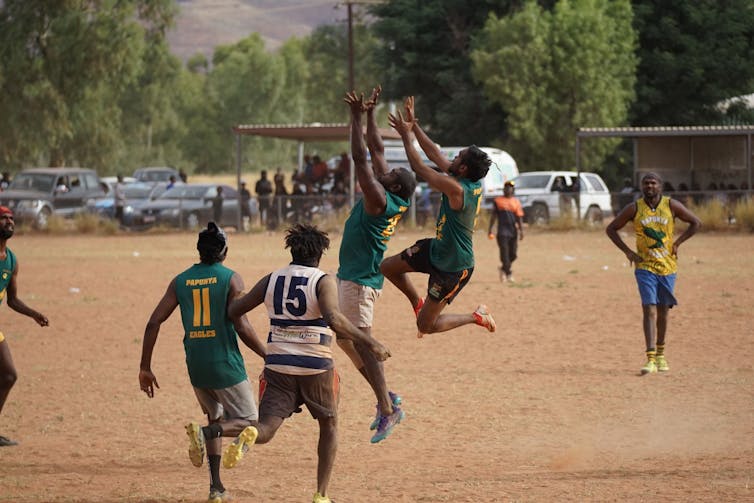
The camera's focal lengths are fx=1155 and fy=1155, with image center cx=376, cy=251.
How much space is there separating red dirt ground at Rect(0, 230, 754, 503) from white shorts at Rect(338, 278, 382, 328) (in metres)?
1.15

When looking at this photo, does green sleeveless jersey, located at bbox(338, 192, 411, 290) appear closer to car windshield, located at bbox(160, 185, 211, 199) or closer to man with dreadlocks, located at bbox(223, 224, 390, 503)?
man with dreadlocks, located at bbox(223, 224, 390, 503)

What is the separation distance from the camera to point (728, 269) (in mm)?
22281

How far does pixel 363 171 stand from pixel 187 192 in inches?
1121

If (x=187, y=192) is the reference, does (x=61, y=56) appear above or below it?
above

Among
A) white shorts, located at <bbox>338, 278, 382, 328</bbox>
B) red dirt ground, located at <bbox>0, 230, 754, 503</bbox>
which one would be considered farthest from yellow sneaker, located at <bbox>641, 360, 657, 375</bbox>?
white shorts, located at <bbox>338, 278, 382, 328</bbox>

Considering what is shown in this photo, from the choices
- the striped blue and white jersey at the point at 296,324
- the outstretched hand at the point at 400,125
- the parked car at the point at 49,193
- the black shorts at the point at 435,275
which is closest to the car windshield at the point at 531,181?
the parked car at the point at 49,193

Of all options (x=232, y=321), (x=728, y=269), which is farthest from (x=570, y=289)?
(x=232, y=321)

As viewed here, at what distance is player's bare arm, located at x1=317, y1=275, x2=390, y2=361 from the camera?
6586mm

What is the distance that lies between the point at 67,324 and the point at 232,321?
33.1 ft

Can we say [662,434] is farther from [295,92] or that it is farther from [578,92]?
[295,92]

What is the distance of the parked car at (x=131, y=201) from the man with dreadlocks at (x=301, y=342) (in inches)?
1141

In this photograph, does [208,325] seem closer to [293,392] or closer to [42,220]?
[293,392]

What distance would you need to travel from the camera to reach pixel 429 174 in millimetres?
7949

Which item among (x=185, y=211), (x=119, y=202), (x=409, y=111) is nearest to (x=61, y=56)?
(x=119, y=202)
